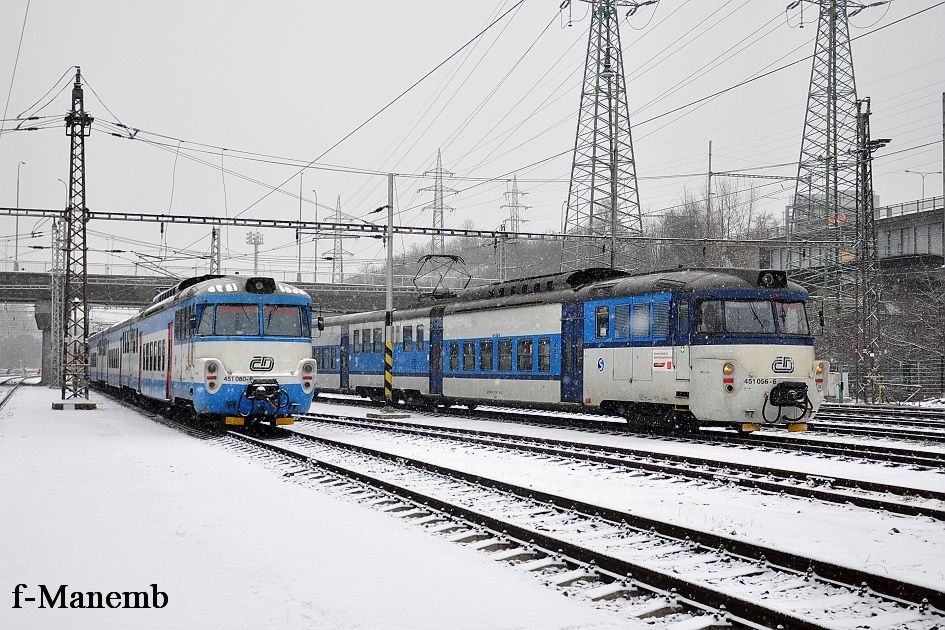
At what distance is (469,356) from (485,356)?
0.96 meters

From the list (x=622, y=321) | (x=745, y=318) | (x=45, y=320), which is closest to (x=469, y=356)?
(x=622, y=321)

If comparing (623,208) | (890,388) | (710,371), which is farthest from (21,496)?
(890,388)

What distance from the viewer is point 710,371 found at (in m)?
17.4

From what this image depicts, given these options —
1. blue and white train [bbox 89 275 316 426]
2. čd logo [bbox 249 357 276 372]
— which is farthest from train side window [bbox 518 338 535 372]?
čd logo [bbox 249 357 276 372]

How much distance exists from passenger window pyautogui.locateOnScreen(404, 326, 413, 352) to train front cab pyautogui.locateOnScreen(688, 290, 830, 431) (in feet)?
45.6

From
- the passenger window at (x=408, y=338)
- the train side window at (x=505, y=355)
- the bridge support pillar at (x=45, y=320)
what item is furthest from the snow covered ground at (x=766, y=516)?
the bridge support pillar at (x=45, y=320)

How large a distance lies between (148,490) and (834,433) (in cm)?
1432

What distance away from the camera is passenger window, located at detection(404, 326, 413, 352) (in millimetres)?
30442

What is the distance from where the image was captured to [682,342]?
18000 millimetres

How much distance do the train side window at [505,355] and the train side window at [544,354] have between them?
1480 millimetres

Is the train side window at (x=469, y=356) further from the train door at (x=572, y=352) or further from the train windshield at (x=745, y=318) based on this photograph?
the train windshield at (x=745, y=318)

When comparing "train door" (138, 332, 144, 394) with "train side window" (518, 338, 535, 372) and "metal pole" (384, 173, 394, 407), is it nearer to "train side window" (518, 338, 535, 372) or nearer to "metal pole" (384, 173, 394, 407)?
"metal pole" (384, 173, 394, 407)

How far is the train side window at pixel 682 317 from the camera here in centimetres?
1800

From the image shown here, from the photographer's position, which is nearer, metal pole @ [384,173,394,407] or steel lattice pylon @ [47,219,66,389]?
metal pole @ [384,173,394,407]
